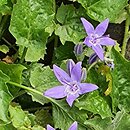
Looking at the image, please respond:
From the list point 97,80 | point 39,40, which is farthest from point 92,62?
point 39,40

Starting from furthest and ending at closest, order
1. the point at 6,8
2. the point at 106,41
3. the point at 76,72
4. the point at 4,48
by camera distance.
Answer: the point at 4,48
the point at 6,8
the point at 106,41
the point at 76,72

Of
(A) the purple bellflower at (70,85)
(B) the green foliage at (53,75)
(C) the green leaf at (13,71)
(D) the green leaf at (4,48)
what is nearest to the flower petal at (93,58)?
(B) the green foliage at (53,75)

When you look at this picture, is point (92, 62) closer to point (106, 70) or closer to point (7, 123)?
point (106, 70)

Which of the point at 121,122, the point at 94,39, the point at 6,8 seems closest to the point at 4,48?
the point at 6,8

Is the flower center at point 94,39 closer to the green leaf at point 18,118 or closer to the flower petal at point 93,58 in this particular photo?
the flower petal at point 93,58

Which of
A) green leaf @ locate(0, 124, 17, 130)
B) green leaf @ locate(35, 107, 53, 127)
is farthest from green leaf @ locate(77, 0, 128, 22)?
green leaf @ locate(0, 124, 17, 130)

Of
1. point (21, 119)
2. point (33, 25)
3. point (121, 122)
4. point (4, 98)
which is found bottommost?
point (121, 122)

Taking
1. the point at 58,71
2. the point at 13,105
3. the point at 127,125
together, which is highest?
the point at 58,71

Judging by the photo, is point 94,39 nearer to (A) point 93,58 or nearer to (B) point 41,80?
(A) point 93,58
